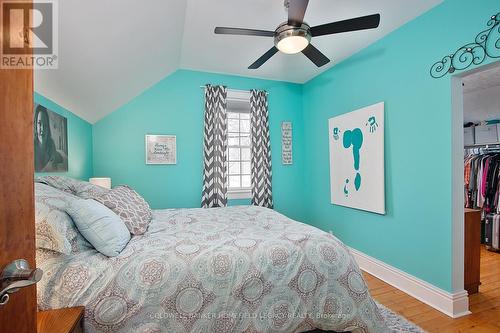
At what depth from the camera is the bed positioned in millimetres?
1159

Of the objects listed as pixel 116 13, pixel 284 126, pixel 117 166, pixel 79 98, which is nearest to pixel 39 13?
pixel 116 13

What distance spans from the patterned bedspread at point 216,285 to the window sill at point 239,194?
2.08 m

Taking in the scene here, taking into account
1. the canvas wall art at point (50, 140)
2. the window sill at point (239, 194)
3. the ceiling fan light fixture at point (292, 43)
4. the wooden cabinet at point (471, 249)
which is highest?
the ceiling fan light fixture at point (292, 43)

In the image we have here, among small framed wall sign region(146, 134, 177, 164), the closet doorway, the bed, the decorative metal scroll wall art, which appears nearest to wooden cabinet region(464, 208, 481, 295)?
the closet doorway

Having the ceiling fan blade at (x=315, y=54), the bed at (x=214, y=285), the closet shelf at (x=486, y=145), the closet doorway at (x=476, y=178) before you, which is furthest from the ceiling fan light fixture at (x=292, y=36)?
the closet shelf at (x=486, y=145)

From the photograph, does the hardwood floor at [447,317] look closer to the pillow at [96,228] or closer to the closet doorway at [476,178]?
the closet doorway at [476,178]

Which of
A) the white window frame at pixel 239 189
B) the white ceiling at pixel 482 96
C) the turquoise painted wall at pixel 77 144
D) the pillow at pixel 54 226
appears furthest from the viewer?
the white window frame at pixel 239 189

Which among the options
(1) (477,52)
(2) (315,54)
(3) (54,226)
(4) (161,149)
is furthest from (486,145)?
(3) (54,226)

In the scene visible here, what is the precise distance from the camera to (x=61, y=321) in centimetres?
Answer: 100

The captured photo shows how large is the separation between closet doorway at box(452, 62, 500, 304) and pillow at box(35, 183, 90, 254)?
8.79 ft

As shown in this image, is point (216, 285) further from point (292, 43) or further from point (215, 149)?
point (215, 149)

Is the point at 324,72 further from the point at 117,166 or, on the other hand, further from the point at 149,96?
the point at 117,166

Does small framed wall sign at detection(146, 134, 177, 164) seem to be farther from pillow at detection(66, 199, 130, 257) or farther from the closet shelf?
the closet shelf

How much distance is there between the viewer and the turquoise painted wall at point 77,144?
239cm
